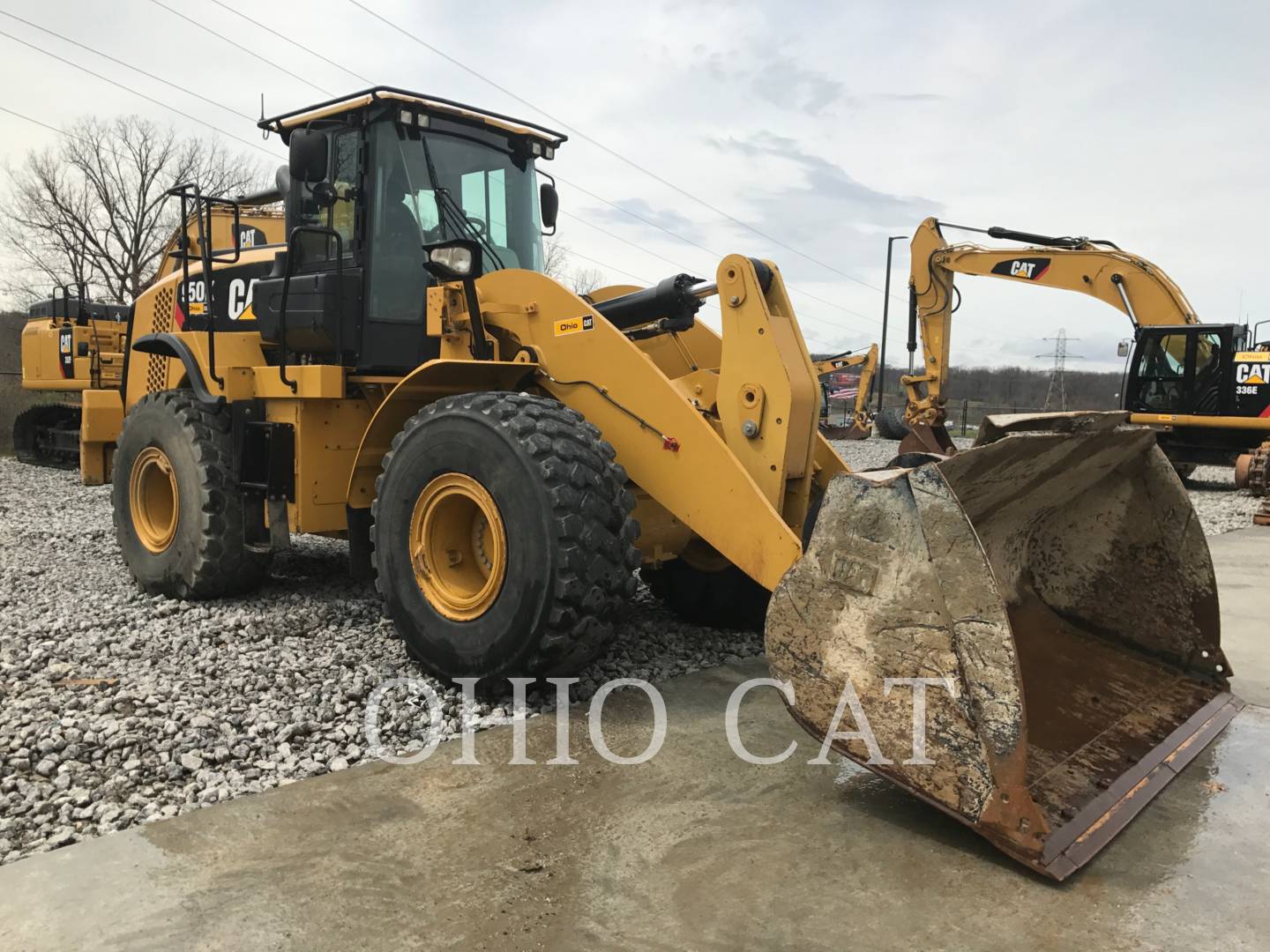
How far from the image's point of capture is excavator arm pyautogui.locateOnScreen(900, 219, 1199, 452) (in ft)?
45.1

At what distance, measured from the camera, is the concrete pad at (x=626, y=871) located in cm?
232

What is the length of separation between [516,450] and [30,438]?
13857 mm

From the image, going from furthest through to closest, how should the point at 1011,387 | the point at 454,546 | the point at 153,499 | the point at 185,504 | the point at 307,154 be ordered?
the point at 1011,387 < the point at 153,499 < the point at 185,504 < the point at 307,154 < the point at 454,546

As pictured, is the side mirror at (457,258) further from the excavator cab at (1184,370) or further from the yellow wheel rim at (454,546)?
the excavator cab at (1184,370)

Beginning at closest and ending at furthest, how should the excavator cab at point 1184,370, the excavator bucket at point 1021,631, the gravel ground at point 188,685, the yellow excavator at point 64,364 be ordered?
1. the excavator bucket at point 1021,631
2. the gravel ground at point 188,685
3. the yellow excavator at point 64,364
4. the excavator cab at point 1184,370

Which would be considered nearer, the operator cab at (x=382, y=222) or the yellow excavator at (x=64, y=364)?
the operator cab at (x=382, y=222)

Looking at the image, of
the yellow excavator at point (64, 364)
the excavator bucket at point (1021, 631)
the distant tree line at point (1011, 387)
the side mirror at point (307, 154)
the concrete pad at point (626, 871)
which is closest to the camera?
the concrete pad at point (626, 871)

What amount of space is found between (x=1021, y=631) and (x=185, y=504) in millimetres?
4359

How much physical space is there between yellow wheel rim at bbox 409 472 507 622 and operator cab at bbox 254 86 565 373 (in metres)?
1.17

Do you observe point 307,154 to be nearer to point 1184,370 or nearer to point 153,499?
point 153,499

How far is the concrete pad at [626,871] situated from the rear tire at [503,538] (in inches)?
20.3

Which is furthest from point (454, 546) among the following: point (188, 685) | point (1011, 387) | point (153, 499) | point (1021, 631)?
point (1011, 387)

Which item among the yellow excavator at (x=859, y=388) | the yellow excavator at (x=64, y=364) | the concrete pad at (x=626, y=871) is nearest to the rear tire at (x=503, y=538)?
the concrete pad at (x=626, y=871)

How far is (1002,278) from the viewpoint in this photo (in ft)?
48.1
